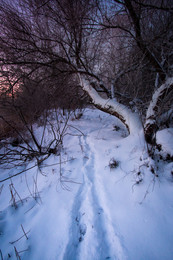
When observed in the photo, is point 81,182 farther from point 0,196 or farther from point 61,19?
point 61,19

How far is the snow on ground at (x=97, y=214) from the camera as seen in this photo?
741mm

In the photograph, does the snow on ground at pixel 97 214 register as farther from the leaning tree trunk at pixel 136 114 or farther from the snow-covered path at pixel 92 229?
the leaning tree trunk at pixel 136 114

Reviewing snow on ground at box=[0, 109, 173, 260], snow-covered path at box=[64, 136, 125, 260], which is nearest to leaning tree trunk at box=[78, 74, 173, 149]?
snow on ground at box=[0, 109, 173, 260]

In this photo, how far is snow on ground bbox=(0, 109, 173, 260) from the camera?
0.74 meters

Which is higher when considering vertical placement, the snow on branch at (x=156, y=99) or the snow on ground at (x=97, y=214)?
the snow on branch at (x=156, y=99)

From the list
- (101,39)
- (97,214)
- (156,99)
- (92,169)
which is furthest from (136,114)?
(101,39)

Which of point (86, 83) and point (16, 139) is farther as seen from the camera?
point (16, 139)

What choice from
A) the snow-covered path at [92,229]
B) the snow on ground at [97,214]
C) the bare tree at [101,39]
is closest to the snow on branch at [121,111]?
the bare tree at [101,39]

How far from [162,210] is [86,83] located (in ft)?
9.19

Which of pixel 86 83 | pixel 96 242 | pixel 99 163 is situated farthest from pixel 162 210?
pixel 86 83

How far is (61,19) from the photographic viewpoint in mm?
2055

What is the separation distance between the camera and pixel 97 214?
37.9 inches

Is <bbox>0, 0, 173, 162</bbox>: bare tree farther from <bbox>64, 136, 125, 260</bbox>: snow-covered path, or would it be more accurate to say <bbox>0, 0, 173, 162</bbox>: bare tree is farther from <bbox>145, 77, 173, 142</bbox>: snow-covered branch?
<bbox>64, 136, 125, 260</bbox>: snow-covered path

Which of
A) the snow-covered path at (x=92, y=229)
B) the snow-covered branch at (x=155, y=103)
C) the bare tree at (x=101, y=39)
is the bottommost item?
the snow-covered path at (x=92, y=229)
